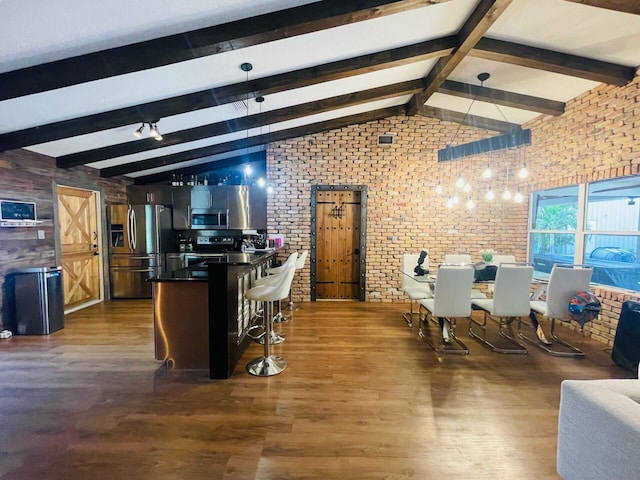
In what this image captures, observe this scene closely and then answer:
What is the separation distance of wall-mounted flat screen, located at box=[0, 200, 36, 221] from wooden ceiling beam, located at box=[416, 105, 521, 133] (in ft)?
19.8

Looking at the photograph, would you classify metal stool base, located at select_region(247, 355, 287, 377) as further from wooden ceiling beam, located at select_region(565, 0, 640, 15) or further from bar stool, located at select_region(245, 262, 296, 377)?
wooden ceiling beam, located at select_region(565, 0, 640, 15)

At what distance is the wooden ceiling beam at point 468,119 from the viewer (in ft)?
17.4

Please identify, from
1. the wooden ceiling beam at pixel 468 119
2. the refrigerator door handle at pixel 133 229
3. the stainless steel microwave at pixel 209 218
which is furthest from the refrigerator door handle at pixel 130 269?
the wooden ceiling beam at pixel 468 119

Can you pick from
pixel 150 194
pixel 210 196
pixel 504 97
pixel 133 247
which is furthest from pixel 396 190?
pixel 133 247

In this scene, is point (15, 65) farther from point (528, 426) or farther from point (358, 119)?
point (528, 426)

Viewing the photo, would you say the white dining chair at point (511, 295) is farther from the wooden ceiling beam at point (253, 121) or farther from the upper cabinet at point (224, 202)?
the upper cabinet at point (224, 202)

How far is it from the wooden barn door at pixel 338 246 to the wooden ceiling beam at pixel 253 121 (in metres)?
1.56

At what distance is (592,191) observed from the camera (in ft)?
12.9

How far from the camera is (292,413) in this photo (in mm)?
2240

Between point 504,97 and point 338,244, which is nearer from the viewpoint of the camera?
point 504,97

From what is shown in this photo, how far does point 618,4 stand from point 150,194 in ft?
22.5

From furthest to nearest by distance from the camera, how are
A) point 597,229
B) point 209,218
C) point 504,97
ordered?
point 209,218, point 504,97, point 597,229

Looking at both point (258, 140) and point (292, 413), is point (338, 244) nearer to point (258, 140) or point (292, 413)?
point (258, 140)

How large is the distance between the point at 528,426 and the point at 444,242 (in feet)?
12.2
